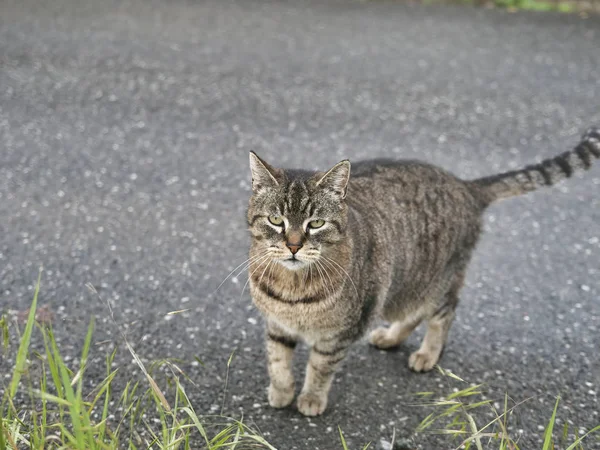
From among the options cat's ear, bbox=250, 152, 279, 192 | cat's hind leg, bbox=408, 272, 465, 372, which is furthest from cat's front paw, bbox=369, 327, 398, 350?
cat's ear, bbox=250, 152, 279, 192

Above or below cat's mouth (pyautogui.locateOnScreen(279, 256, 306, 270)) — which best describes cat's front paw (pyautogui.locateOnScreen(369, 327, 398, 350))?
below

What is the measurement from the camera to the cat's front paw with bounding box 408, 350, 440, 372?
11.4ft

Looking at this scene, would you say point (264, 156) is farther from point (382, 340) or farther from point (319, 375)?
point (319, 375)

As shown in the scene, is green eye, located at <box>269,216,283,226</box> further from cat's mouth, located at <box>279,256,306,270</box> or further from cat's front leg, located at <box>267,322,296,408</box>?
cat's front leg, located at <box>267,322,296,408</box>

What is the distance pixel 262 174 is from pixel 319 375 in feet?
2.91

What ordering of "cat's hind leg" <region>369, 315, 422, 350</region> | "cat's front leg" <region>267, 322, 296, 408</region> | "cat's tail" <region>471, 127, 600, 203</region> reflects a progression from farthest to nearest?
1. "cat's hind leg" <region>369, 315, 422, 350</region>
2. "cat's tail" <region>471, 127, 600, 203</region>
3. "cat's front leg" <region>267, 322, 296, 408</region>

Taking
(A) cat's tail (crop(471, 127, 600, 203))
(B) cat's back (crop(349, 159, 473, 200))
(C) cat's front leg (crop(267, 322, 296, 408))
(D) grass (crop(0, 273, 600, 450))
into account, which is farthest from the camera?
(A) cat's tail (crop(471, 127, 600, 203))

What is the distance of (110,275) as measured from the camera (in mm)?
4027

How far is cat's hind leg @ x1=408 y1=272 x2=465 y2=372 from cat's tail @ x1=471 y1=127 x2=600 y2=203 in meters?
0.45

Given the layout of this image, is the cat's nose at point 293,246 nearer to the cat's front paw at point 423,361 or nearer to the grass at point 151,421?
the grass at point 151,421

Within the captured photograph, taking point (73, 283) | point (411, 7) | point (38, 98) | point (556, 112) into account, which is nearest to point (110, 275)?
point (73, 283)

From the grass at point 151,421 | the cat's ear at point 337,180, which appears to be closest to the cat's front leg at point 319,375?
the grass at point 151,421

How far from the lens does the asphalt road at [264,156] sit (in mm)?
3480

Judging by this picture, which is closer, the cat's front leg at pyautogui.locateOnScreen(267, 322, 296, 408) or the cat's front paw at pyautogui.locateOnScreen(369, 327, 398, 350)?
the cat's front leg at pyautogui.locateOnScreen(267, 322, 296, 408)
